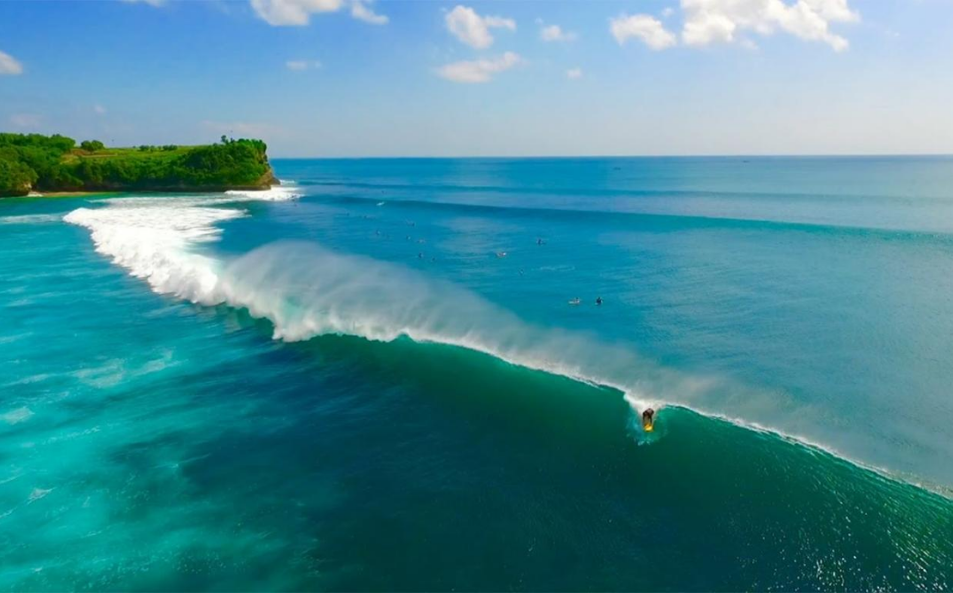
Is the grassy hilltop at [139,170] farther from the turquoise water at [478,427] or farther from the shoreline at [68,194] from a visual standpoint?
the turquoise water at [478,427]

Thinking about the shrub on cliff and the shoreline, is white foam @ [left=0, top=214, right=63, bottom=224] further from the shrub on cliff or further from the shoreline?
the shrub on cliff

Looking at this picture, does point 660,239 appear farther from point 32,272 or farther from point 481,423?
point 32,272

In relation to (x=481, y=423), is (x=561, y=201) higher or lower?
higher

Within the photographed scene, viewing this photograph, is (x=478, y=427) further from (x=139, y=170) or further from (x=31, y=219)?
(x=139, y=170)

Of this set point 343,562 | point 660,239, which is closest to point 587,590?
point 343,562

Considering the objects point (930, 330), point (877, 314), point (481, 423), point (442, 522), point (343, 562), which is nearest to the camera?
point (343, 562)
